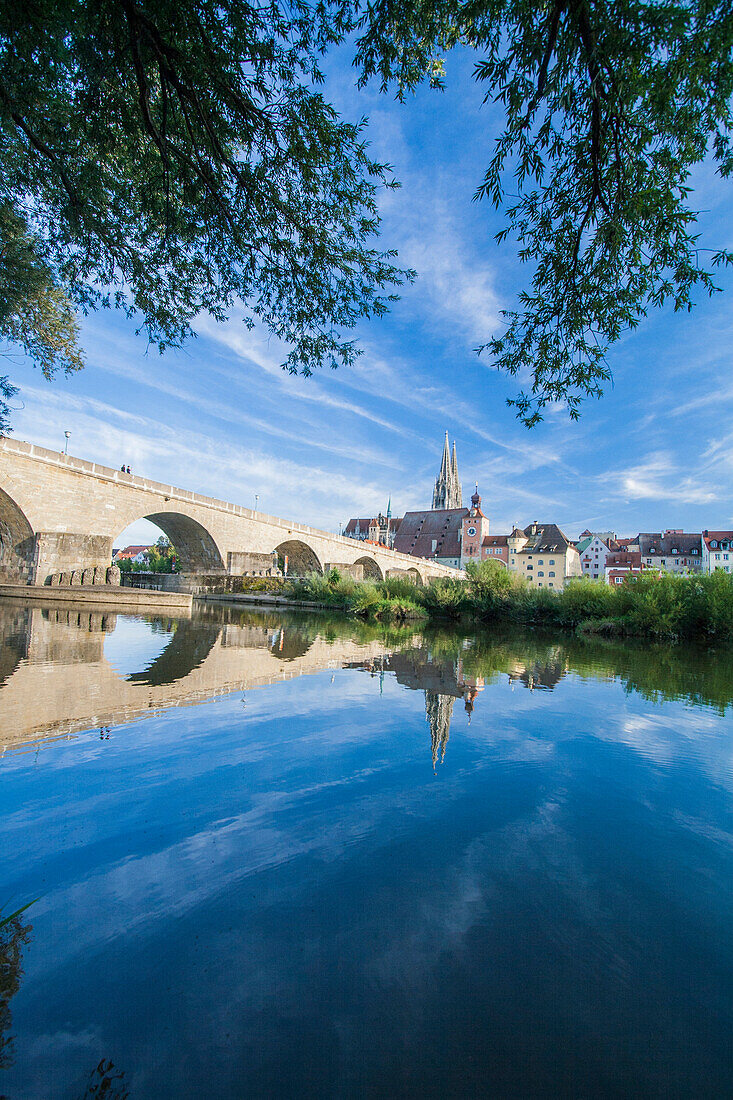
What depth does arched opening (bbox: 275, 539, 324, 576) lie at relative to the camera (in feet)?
137

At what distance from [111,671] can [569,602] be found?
1608cm

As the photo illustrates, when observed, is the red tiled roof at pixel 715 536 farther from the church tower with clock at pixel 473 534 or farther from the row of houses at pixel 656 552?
the church tower with clock at pixel 473 534

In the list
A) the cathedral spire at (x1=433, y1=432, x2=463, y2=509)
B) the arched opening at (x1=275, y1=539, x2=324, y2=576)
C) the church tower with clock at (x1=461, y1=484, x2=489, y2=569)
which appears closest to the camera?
the arched opening at (x1=275, y1=539, x2=324, y2=576)

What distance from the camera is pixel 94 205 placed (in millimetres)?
5418

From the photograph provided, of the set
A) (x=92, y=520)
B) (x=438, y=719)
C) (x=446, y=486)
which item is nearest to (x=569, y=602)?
(x=438, y=719)

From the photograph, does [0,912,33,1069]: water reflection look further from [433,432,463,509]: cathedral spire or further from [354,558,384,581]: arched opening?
[433,432,463,509]: cathedral spire

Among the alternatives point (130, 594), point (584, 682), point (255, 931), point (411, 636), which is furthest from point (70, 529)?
point (255, 931)

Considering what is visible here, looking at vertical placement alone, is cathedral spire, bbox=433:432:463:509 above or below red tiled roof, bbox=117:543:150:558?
above

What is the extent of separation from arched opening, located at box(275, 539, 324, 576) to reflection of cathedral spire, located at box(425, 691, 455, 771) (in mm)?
35091

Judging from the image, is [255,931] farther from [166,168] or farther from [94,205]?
[94,205]

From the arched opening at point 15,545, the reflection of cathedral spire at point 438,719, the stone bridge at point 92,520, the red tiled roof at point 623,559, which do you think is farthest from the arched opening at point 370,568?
the reflection of cathedral spire at point 438,719

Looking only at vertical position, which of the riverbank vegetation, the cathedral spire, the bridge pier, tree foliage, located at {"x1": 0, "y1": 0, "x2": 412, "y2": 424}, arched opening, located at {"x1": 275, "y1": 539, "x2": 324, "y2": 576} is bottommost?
the riverbank vegetation

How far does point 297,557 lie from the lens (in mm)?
44875

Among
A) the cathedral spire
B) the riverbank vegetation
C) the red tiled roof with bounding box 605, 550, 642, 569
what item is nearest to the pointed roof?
the cathedral spire
